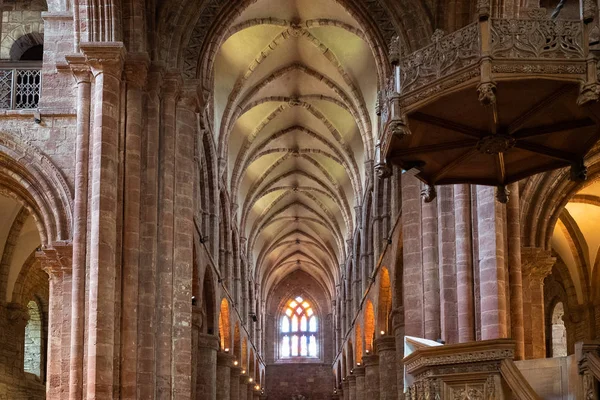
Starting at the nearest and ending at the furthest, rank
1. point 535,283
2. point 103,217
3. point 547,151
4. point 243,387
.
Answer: point 547,151 < point 103,217 < point 535,283 < point 243,387

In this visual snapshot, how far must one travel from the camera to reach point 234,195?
115 ft

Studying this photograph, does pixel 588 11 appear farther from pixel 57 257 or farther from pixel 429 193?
pixel 57 257

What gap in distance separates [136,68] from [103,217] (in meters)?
3.24

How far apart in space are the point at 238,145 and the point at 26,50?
11331 millimetres

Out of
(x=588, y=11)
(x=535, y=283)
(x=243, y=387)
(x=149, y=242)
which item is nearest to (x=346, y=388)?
(x=243, y=387)

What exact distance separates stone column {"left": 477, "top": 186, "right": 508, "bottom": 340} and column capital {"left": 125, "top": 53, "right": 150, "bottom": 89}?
7.00 metres

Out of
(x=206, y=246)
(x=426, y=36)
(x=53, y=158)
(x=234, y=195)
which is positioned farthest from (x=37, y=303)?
(x=426, y=36)

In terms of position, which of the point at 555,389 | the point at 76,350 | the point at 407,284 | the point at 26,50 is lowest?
the point at 555,389

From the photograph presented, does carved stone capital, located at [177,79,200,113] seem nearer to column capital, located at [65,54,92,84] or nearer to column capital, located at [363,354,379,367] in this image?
column capital, located at [65,54,92,84]

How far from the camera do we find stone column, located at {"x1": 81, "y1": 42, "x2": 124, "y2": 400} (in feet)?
56.5

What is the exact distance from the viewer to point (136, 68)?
1933cm

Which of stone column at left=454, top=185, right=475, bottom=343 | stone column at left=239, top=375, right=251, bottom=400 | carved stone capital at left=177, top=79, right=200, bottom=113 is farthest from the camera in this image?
stone column at left=239, top=375, right=251, bottom=400

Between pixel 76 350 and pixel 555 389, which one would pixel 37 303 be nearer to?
pixel 76 350

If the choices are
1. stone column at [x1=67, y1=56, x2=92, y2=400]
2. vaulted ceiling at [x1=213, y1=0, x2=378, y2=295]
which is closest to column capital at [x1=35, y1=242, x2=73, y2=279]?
stone column at [x1=67, y1=56, x2=92, y2=400]
